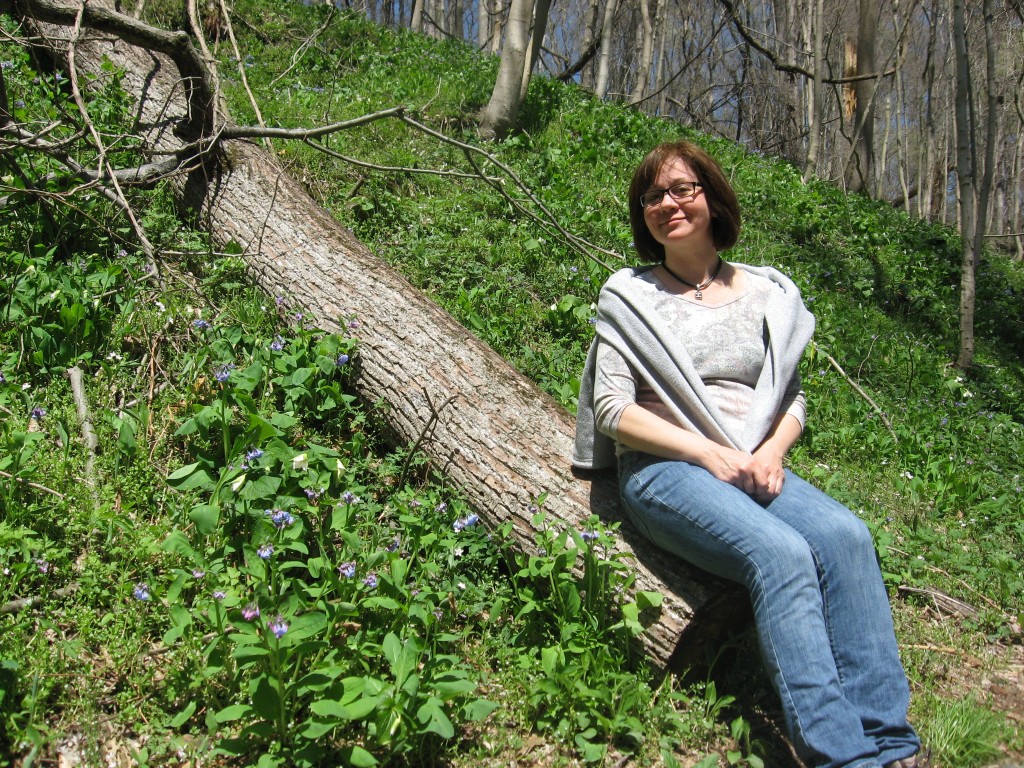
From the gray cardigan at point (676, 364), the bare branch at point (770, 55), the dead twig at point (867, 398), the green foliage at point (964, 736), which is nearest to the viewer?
the green foliage at point (964, 736)

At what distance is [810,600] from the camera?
2.23m

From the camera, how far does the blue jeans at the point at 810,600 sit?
2.12 meters

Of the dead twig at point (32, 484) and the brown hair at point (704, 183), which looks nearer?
the dead twig at point (32, 484)

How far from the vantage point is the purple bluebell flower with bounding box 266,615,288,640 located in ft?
6.70

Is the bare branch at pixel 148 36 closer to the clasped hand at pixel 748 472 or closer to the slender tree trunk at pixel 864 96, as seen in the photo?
the clasped hand at pixel 748 472

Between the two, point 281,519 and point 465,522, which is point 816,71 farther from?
point 281,519

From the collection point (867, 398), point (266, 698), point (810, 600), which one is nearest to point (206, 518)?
point (266, 698)

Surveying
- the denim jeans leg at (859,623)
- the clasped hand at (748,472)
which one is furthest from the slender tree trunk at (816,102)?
the denim jeans leg at (859,623)

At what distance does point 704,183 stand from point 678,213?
6.5 inches

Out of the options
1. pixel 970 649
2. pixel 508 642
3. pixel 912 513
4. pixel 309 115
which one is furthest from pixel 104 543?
pixel 309 115

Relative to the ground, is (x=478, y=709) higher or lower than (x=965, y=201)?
lower

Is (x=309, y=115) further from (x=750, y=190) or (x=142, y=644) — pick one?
(x=142, y=644)

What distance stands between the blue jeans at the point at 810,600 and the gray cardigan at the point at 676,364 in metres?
0.21

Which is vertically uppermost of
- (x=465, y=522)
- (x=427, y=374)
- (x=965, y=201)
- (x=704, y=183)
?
(x=965, y=201)
